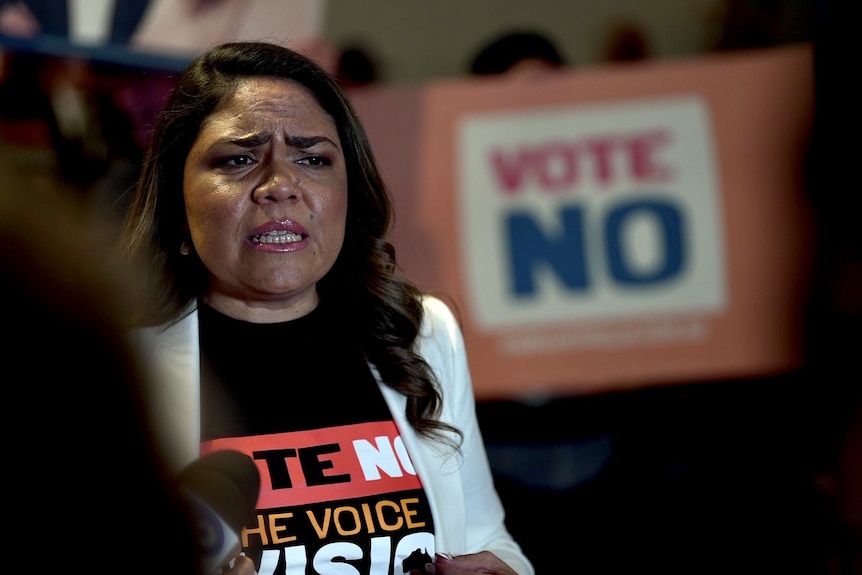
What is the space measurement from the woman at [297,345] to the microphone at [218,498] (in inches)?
14.5

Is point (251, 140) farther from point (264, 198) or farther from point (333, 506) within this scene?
point (333, 506)

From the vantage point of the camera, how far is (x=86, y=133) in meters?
3.00

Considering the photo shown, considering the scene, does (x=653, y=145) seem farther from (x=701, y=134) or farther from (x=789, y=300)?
(x=789, y=300)

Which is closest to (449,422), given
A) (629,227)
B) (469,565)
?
(469,565)

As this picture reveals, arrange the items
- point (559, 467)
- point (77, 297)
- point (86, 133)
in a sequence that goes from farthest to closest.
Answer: point (86, 133), point (559, 467), point (77, 297)

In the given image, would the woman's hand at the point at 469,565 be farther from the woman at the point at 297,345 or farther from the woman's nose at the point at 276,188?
the woman's nose at the point at 276,188

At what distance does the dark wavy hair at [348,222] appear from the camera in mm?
Answer: 1498

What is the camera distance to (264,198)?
1.42m

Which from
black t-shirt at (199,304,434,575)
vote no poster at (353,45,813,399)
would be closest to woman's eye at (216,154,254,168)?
black t-shirt at (199,304,434,575)

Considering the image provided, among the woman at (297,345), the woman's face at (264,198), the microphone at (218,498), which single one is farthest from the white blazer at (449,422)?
the microphone at (218,498)

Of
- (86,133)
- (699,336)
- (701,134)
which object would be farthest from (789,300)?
(86,133)

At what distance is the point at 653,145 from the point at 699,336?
55 cm

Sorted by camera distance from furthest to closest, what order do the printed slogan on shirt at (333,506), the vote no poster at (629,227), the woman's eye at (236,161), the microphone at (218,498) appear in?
the vote no poster at (629,227), the woman's eye at (236,161), the printed slogan on shirt at (333,506), the microphone at (218,498)

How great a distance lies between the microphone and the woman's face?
1.66 feet
